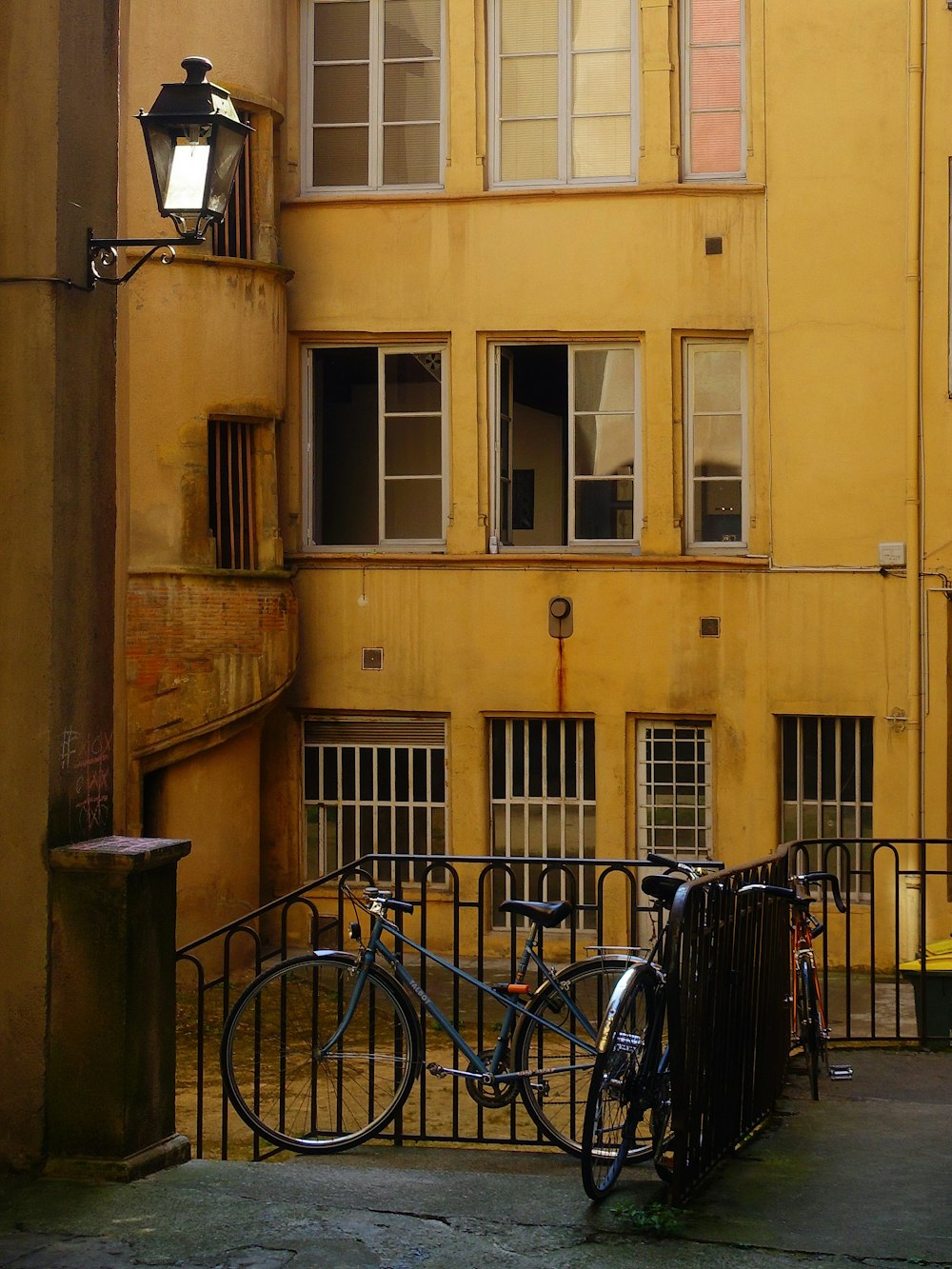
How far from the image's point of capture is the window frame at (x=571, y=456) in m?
17.2

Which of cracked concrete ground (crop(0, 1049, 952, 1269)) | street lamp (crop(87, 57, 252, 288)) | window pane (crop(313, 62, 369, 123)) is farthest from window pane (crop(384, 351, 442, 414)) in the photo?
cracked concrete ground (crop(0, 1049, 952, 1269))

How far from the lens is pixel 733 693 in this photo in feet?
55.4

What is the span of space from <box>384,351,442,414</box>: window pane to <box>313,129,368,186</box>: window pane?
1.88 meters

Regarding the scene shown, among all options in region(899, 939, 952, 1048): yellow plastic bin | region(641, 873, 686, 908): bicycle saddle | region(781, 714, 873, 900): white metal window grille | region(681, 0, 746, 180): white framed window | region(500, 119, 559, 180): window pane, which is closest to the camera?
region(641, 873, 686, 908): bicycle saddle

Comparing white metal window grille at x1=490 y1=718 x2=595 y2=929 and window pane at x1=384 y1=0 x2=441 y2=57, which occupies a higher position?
window pane at x1=384 y1=0 x2=441 y2=57

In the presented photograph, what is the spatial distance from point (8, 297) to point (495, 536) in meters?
10.9

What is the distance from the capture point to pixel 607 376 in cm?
1733

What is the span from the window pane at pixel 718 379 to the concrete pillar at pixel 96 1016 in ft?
38.1

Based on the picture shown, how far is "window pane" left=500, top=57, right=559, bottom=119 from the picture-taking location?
17375 millimetres

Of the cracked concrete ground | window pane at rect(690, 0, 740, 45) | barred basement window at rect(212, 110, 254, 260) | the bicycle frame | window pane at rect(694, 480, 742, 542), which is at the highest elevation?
window pane at rect(690, 0, 740, 45)

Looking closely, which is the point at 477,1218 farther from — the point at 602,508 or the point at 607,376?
the point at 607,376

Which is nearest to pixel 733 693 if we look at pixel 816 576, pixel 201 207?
pixel 816 576

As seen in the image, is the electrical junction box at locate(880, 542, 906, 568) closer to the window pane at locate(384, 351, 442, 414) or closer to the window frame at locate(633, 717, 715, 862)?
the window frame at locate(633, 717, 715, 862)

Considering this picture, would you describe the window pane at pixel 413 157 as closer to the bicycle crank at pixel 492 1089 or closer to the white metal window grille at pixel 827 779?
the white metal window grille at pixel 827 779
